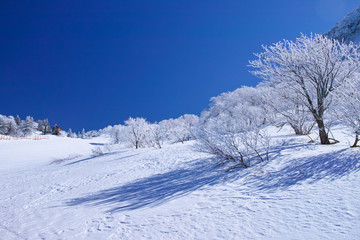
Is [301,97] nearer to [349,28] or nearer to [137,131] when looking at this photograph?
[137,131]

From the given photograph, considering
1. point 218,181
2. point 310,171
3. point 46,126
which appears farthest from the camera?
point 46,126

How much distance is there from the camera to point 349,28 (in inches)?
2339

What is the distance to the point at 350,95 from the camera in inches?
192

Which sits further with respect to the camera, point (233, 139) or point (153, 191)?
point (233, 139)

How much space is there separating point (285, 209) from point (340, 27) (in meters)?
87.5

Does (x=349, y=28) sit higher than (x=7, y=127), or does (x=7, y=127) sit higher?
(x=349, y=28)

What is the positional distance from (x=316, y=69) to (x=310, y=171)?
509cm

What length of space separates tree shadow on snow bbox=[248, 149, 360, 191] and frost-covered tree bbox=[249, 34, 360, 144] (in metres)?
2.43

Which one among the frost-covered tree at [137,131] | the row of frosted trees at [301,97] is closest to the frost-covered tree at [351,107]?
the row of frosted trees at [301,97]

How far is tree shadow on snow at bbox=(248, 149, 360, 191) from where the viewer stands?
411 cm

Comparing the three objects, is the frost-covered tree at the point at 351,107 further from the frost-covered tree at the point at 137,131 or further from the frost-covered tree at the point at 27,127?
the frost-covered tree at the point at 27,127

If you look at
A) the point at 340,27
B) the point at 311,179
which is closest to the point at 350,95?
the point at 311,179

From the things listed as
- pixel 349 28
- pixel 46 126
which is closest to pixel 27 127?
pixel 46 126

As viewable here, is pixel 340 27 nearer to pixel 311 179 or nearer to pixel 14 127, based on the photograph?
pixel 311 179
